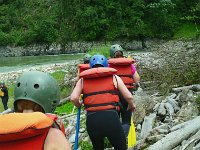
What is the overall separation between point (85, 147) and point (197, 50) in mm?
6265

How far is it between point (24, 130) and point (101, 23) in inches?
2249

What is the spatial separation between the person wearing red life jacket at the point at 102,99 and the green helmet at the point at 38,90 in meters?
1.73

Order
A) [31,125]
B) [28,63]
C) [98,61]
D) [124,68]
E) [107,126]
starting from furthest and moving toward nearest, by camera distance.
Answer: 1. [28,63]
2. [124,68]
3. [98,61]
4. [107,126]
5. [31,125]

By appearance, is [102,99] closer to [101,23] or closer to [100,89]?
[100,89]

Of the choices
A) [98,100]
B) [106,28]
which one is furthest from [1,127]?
[106,28]

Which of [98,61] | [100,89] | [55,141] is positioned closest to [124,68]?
[98,61]

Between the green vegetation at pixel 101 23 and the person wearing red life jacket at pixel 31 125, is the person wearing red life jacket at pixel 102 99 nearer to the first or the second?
the person wearing red life jacket at pixel 31 125

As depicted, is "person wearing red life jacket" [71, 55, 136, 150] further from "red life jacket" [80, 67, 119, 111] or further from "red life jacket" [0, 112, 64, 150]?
"red life jacket" [0, 112, 64, 150]

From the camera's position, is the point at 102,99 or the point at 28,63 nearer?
the point at 102,99

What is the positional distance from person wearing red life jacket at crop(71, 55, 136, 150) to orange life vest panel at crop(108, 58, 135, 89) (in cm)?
114

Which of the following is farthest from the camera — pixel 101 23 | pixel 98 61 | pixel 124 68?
pixel 101 23

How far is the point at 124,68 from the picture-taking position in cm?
586

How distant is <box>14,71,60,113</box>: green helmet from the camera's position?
2.67 m

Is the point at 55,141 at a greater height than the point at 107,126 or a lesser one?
greater
